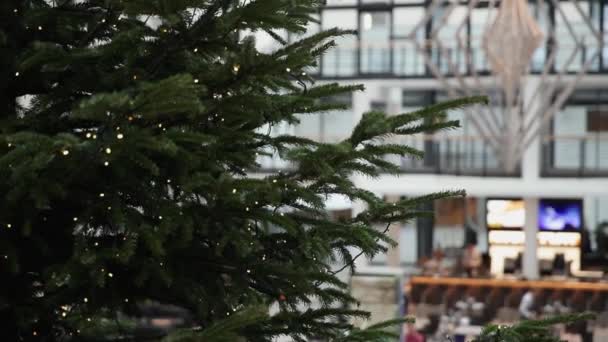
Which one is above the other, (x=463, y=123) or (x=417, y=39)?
(x=417, y=39)

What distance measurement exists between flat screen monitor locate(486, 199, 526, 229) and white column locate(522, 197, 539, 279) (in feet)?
2.32

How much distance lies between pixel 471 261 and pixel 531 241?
7.87ft

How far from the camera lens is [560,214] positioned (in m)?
25.2

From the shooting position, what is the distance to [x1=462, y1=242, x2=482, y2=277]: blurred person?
2167 centimetres

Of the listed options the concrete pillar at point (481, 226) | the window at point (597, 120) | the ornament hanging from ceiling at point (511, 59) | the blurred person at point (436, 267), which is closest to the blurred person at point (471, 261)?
the blurred person at point (436, 267)

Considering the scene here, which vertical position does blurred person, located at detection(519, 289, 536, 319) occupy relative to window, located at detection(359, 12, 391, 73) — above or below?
below

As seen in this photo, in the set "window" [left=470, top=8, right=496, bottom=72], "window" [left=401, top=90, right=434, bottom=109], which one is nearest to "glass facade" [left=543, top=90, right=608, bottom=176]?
"window" [left=470, top=8, right=496, bottom=72]

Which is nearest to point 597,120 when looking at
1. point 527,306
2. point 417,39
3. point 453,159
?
point 453,159

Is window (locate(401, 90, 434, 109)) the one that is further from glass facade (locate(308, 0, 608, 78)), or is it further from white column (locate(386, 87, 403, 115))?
glass facade (locate(308, 0, 608, 78))

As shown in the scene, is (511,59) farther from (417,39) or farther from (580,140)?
(417,39)

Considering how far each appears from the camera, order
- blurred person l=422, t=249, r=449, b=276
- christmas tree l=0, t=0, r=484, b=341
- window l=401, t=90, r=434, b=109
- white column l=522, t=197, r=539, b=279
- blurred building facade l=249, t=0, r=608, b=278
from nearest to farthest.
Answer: christmas tree l=0, t=0, r=484, b=341 → blurred person l=422, t=249, r=449, b=276 → blurred building facade l=249, t=0, r=608, b=278 → white column l=522, t=197, r=539, b=279 → window l=401, t=90, r=434, b=109

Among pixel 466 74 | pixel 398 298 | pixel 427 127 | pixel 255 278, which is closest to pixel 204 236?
pixel 255 278

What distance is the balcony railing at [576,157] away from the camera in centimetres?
2425

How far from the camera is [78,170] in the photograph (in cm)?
283
